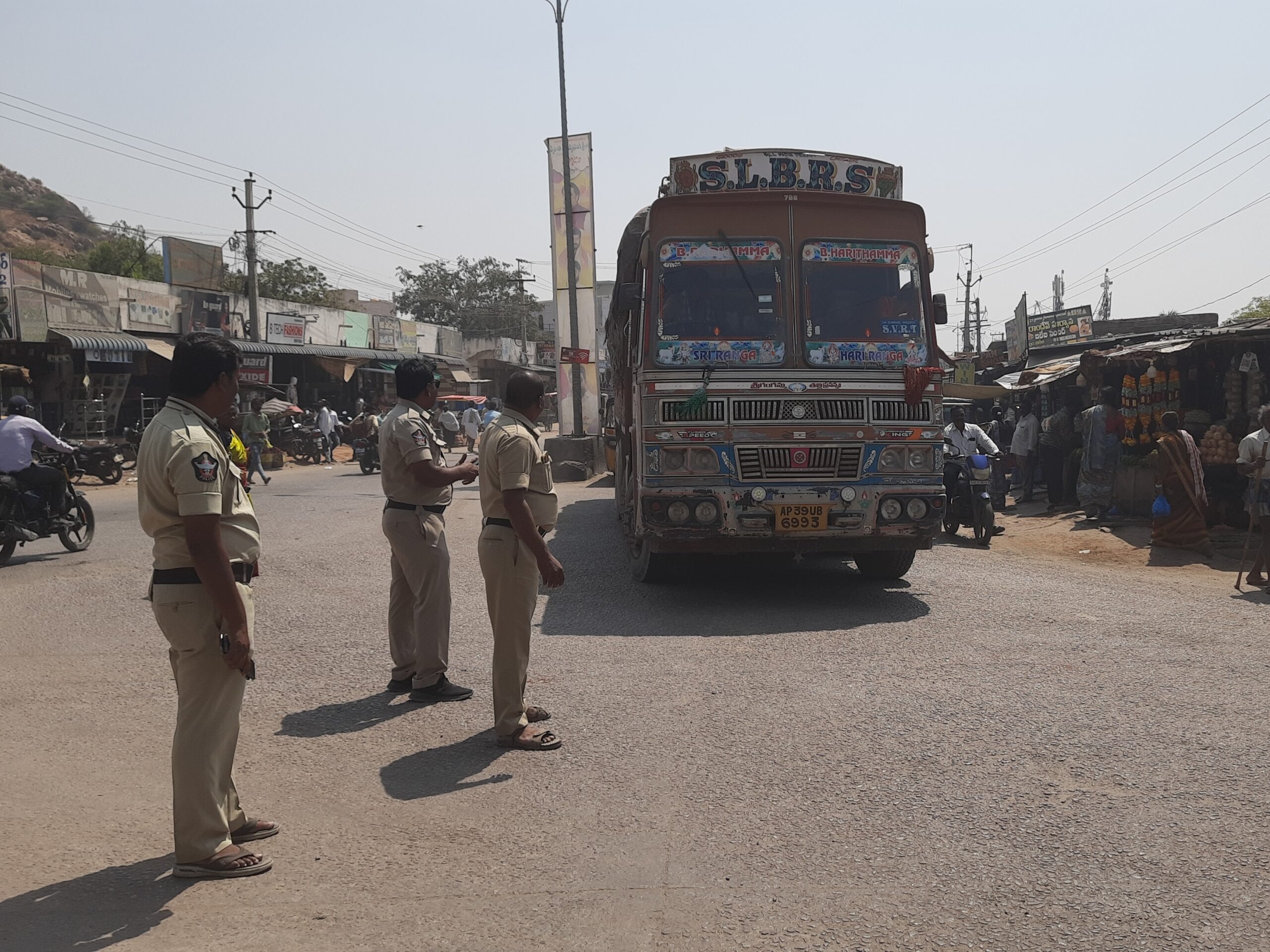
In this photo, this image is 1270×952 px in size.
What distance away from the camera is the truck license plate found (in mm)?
8250

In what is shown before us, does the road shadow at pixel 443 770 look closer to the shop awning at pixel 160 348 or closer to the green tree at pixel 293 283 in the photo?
the shop awning at pixel 160 348

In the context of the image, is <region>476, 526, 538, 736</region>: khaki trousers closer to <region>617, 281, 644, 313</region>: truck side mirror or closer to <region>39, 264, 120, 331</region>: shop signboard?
<region>617, 281, 644, 313</region>: truck side mirror

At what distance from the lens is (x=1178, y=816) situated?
399cm

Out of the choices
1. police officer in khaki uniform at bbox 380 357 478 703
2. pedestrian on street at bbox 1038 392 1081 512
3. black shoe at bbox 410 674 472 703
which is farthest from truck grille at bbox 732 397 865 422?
pedestrian on street at bbox 1038 392 1081 512

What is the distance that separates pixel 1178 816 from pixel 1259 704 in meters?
1.90

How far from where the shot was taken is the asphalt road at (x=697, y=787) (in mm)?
3295

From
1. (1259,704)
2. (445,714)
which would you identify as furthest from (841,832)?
(1259,704)

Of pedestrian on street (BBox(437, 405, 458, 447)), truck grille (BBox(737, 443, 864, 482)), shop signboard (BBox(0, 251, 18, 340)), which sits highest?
shop signboard (BBox(0, 251, 18, 340))

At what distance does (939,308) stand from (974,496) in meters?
4.77

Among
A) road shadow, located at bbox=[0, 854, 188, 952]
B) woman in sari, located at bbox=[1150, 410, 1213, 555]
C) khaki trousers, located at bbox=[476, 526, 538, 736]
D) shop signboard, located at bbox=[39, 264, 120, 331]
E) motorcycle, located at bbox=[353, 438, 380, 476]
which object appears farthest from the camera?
motorcycle, located at bbox=[353, 438, 380, 476]

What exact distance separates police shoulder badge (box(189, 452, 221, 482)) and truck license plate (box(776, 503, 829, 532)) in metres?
5.38

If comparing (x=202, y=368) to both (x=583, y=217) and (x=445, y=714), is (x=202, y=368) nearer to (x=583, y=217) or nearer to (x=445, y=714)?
(x=445, y=714)

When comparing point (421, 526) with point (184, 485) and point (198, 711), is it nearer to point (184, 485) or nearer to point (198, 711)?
point (198, 711)

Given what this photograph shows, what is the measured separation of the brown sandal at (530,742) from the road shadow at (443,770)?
44 mm
